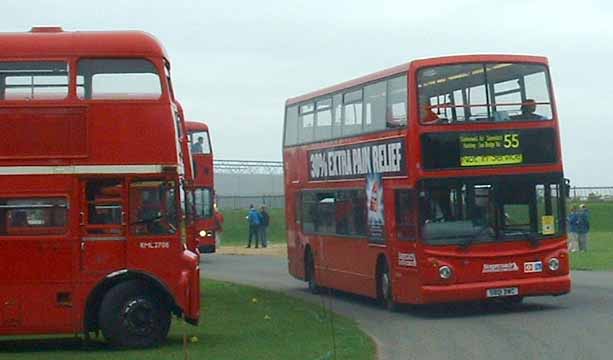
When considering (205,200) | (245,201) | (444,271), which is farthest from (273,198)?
(444,271)

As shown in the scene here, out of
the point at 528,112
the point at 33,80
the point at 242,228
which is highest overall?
the point at 33,80

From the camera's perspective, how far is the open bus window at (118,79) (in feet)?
61.7

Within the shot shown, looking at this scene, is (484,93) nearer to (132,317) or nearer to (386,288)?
(386,288)

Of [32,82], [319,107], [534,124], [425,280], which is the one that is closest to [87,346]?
[32,82]

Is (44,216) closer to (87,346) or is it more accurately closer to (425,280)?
(87,346)

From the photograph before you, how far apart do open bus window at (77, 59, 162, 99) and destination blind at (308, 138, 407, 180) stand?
222 inches

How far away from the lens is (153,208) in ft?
62.3

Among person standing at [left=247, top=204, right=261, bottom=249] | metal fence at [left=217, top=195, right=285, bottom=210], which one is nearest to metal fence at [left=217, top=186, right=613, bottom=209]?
metal fence at [left=217, top=195, right=285, bottom=210]

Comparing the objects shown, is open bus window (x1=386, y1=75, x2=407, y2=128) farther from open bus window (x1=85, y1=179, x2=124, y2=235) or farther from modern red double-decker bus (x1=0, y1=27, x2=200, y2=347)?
open bus window (x1=85, y1=179, x2=124, y2=235)

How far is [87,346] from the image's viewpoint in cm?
1953

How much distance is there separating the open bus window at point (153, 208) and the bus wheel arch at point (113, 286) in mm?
590

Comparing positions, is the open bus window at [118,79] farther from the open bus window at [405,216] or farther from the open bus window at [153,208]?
the open bus window at [405,216]

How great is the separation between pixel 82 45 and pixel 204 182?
26130mm

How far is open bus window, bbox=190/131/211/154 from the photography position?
145ft
